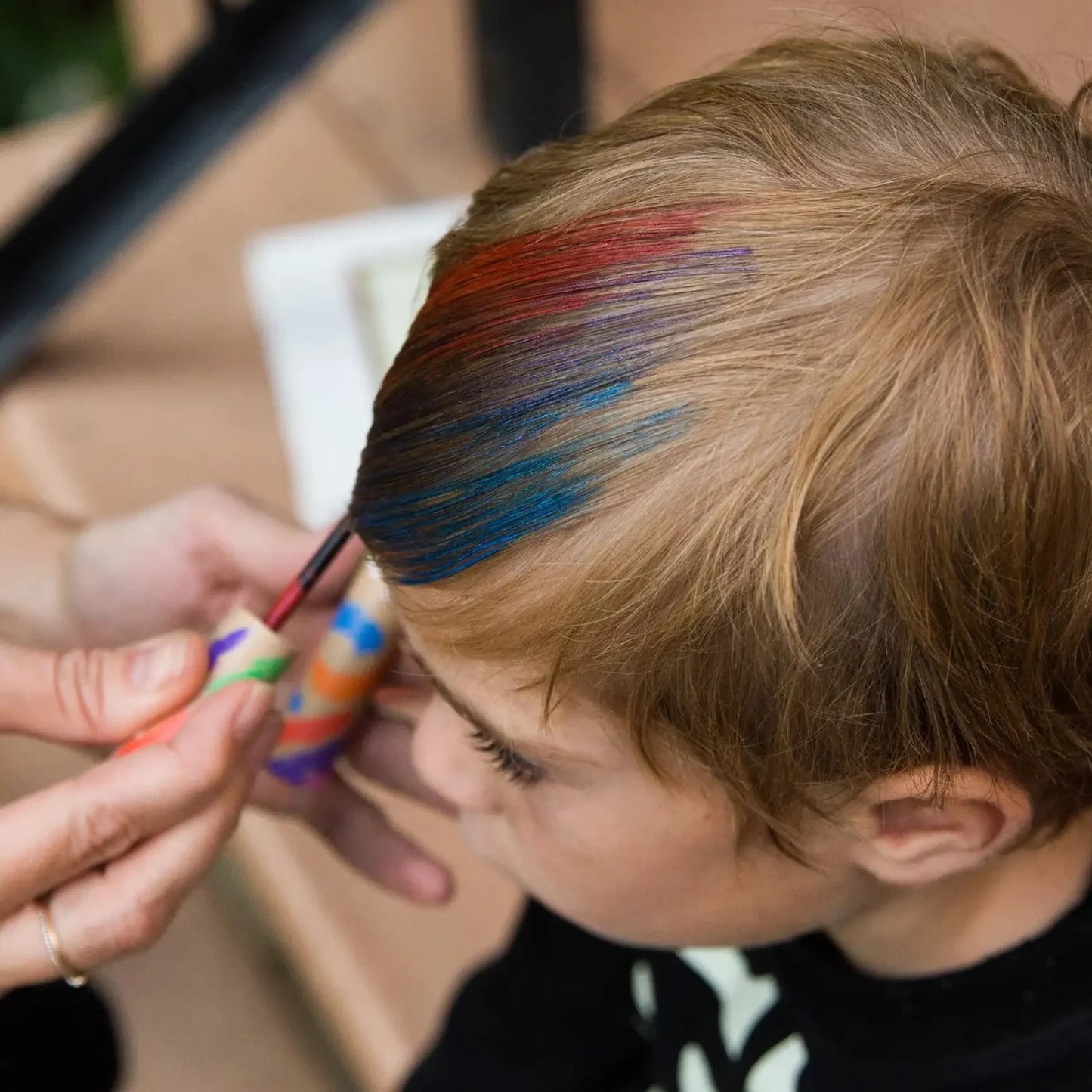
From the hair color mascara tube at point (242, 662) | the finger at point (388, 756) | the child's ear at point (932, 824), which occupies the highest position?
the hair color mascara tube at point (242, 662)

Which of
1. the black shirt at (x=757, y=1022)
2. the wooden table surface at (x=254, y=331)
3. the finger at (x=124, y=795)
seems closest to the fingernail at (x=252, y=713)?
the finger at (x=124, y=795)

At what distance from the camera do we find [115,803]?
537 mm

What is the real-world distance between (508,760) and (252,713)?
0.38 ft

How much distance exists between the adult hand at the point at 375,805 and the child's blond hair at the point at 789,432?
272 mm

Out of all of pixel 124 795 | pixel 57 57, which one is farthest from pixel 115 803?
pixel 57 57

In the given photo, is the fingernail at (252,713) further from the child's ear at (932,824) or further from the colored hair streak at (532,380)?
the child's ear at (932,824)

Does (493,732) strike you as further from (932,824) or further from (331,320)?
(331,320)

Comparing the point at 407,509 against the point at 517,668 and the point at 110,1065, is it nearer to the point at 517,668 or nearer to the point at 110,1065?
the point at 517,668

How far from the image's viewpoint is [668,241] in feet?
1.36

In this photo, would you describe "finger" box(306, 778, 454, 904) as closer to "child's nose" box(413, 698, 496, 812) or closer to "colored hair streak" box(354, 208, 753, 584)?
"child's nose" box(413, 698, 496, 812)

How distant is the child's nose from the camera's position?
0.53m

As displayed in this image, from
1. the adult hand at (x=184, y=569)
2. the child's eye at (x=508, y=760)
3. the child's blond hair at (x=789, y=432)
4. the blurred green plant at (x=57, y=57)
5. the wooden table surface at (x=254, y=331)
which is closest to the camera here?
the child's blond hair at (x=789, y=432)

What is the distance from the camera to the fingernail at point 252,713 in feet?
1.78

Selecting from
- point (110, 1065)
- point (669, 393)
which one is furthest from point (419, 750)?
point (110, 1065)
